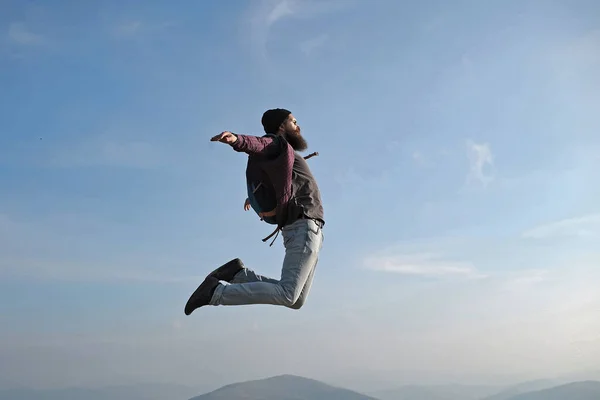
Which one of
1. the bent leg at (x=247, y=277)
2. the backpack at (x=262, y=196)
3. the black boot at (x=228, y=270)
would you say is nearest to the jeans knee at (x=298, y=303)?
the bent leg at (x=247, y=277)

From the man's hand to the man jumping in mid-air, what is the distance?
2.10ft

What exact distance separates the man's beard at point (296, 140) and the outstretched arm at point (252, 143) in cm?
56

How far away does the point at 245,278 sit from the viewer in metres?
8.05

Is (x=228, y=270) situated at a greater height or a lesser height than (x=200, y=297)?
greater

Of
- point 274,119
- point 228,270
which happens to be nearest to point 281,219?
point 228,270

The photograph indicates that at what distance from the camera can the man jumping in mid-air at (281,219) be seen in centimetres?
759

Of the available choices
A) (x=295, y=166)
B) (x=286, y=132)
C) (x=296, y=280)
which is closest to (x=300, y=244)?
(x=296, y=280)

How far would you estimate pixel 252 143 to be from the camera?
22.8ft

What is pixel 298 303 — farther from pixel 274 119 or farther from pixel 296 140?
pixel 274 119

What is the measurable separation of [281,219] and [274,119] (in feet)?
4.56

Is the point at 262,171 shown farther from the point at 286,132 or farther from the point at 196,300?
the point at 196,300

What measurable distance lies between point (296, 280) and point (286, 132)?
204cm

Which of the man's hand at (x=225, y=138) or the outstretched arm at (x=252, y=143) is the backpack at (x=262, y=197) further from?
the man's hand at (x=225, y=138)

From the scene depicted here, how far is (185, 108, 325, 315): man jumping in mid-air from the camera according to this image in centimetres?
759
